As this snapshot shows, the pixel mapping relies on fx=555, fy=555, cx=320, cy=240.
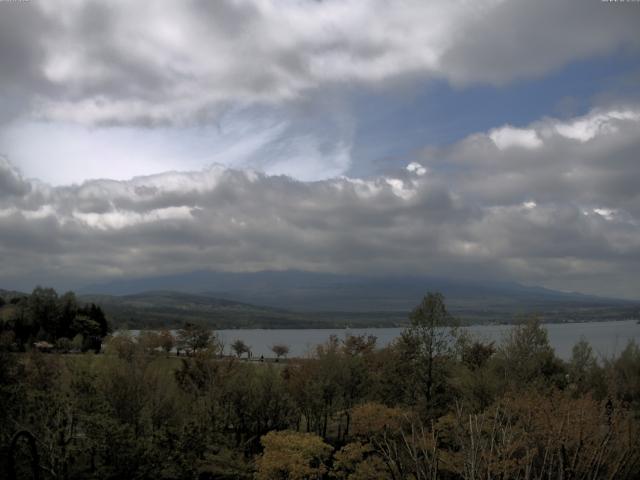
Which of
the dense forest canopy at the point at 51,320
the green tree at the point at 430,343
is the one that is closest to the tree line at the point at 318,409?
the green tree at the point at 430,343

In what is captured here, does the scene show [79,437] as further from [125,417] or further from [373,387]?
[373,387]

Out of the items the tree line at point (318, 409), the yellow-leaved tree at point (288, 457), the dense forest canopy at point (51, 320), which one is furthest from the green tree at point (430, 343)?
the dense forest canopy at point (51, 320)

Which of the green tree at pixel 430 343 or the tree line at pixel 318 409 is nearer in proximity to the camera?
the tree line at pixel 318 409

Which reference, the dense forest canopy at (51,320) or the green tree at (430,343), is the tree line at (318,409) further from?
the dense forest canopy at (51,320)

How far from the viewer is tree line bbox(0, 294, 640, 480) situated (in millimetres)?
26000

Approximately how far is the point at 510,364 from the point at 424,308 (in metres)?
8.38

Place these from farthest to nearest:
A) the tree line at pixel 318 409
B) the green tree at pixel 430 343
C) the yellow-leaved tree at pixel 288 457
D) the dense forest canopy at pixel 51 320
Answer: the dense forest canopy at pixel 51 320 → the green tree at pixel 430 343 → the tree line at pixel 318 409 → the yellow-leaved tree at pixel 288 457

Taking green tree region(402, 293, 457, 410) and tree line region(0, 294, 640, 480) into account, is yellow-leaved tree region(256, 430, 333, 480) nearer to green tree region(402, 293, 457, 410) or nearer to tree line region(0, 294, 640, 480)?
tree line region(0, 294, 640, 480)

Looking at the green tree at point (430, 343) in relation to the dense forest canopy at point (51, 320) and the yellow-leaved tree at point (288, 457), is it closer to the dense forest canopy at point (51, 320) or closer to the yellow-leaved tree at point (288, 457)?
the yellow-leaved tree at point (288, 457)

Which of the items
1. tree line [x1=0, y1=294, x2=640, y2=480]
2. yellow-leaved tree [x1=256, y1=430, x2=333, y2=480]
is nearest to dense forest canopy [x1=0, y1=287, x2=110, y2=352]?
tree line [x1=0, y1=294, x2=640, y2=480]

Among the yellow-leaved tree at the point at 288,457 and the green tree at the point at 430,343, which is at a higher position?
the green tree at the point at 430,343

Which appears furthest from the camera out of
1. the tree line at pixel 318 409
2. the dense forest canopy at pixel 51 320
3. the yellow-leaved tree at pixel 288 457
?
the dense forest canopy at pixel 51 320

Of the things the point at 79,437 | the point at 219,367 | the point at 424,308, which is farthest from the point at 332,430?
the point at 79,437

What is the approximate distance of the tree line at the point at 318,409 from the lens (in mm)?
26000
